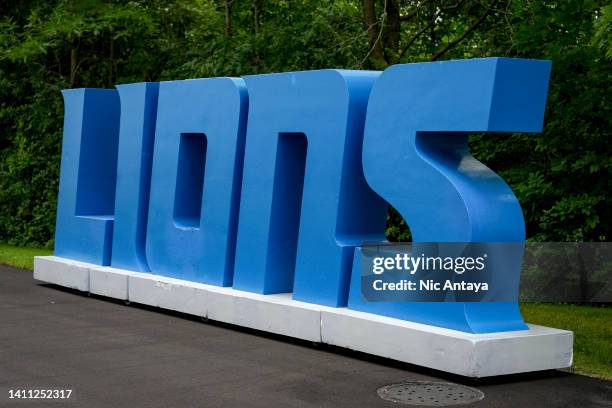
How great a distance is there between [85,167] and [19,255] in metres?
5.25

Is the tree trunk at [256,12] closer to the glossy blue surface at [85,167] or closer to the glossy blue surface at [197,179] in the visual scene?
the glossy blue surface at [85,167]

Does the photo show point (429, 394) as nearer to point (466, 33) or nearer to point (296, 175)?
point (296, 175)

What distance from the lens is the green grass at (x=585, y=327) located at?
9117mm

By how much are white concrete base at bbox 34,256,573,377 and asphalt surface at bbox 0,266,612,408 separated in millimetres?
143

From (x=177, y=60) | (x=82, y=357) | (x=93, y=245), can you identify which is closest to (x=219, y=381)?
(x=82, y=357)

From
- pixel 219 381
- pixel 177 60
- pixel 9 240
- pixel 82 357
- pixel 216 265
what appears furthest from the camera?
pixel 9 240

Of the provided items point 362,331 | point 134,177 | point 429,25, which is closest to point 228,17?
point 429,25

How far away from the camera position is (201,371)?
857cm

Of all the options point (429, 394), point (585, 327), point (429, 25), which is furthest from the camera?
point (429, 25)

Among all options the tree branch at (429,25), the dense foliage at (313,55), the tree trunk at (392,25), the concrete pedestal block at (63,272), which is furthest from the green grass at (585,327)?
the concrete pedestal block at (63,272)

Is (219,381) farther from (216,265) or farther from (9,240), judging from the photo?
(9,240)

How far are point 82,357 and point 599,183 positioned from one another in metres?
7.26

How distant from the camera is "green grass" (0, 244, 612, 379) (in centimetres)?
913

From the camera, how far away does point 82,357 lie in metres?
9.08
